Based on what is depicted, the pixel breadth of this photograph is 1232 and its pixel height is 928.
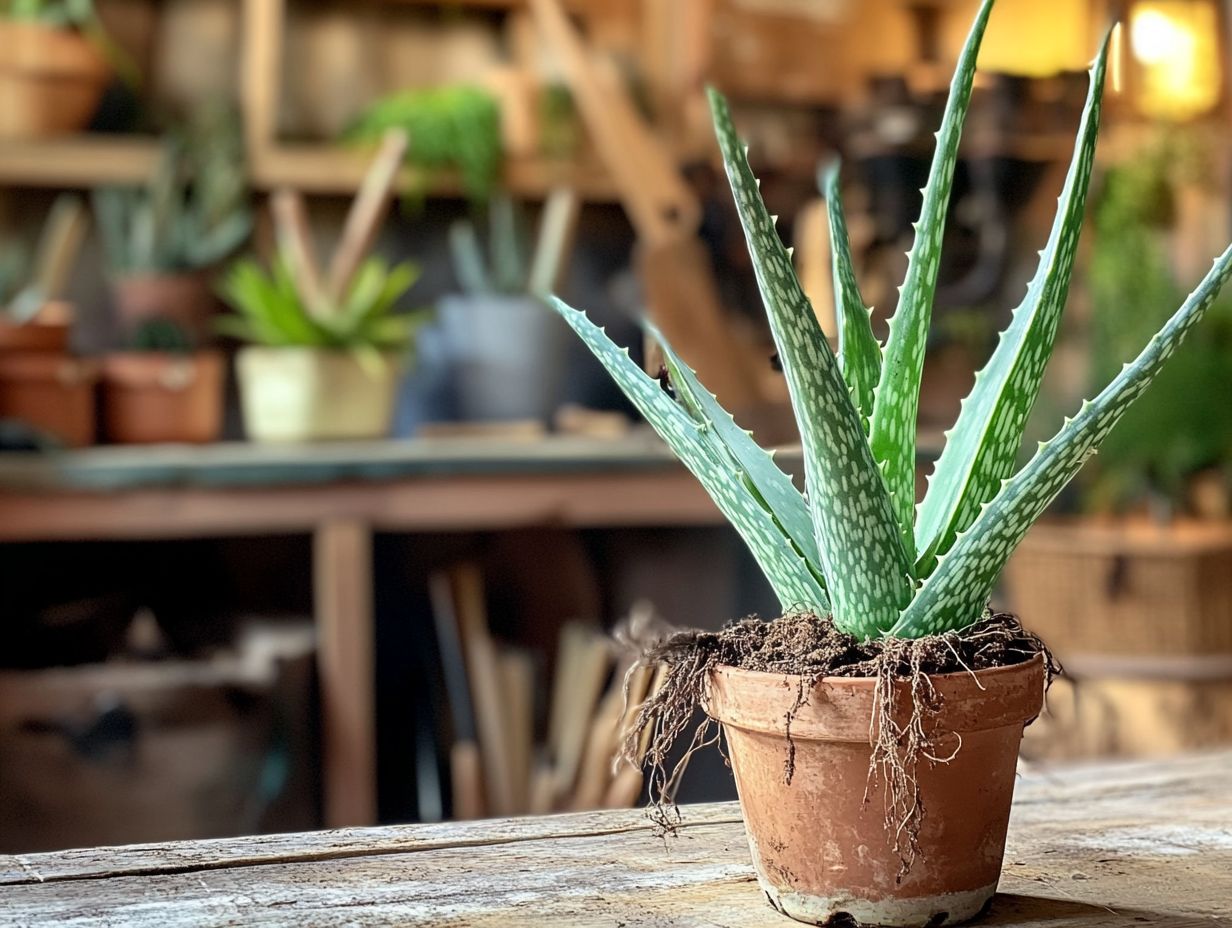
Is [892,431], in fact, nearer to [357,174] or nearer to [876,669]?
[876,669]

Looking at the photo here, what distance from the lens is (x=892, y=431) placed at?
0.74m

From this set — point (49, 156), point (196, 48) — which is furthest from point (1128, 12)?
point (49, 156)

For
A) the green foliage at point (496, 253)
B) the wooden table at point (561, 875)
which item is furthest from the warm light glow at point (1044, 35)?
the wooden table at point (561, 875)

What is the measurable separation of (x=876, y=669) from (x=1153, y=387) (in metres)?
2.17

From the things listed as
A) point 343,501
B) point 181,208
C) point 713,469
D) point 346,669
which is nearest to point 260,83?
point 181,208

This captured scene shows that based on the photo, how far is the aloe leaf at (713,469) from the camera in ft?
2.30

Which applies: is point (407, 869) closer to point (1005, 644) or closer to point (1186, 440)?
point (1005, 644)

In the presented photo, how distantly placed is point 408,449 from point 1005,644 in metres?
Answer: 1.50

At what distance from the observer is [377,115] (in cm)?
260

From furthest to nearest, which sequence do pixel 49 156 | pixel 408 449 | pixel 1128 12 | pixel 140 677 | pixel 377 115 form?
pixel 1128 12 → pixel 377 115 → pixel 49 156 → pixel 408 449 → pixel 140 677

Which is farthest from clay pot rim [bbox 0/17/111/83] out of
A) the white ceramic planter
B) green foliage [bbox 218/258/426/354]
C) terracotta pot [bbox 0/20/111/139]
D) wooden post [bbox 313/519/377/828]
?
wooden post [bbox 313/519/377/828]

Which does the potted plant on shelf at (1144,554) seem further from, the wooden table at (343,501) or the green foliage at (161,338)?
the green foliage at (161,338)

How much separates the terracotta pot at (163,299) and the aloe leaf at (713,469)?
1.83 metres

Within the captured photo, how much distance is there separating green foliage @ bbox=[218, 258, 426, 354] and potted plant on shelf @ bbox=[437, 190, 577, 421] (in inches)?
5.2
